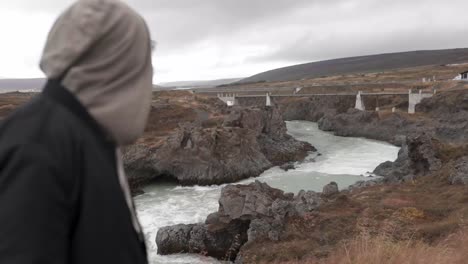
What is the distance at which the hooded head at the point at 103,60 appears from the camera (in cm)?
126

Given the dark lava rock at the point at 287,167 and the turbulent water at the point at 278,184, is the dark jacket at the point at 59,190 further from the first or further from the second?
the dark lava rock at the point at 287,167

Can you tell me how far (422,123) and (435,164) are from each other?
2675cm

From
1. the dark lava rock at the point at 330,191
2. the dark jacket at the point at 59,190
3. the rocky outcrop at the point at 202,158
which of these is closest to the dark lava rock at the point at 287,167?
the rocky outcrop at the point at 202,158

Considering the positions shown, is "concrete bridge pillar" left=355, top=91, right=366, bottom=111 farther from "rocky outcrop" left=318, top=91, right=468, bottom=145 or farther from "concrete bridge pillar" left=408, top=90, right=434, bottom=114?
"concrete bridge pillar" left=408, top=90, right=434, bottom=114

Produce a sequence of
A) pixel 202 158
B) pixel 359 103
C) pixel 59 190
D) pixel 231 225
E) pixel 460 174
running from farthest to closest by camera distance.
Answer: pixel 359 103 → pixel 202 158 → pixel 460 174 → pixel 231 225 → pixel 59 190

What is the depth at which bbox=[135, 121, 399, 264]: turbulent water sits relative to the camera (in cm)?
2164

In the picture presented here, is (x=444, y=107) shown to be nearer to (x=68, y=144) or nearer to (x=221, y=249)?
(x=221, y=249)

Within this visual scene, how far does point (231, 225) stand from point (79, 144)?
1565 cm

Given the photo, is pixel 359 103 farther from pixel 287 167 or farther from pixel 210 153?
pixel 210 153

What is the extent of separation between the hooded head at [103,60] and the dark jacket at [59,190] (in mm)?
53

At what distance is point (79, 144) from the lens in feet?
3.88

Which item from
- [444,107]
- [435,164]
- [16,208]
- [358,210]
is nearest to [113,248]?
[16,208]

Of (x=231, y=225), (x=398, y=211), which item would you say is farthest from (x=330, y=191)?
(x=231, y=225)

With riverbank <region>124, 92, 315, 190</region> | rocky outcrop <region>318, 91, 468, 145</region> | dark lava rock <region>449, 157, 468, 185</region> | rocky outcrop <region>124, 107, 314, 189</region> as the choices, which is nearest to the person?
dark lava rock <region>449, 157, 468, 185</region>
